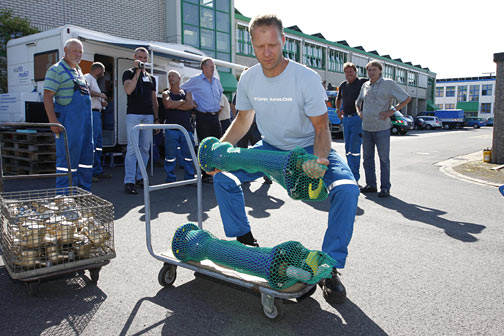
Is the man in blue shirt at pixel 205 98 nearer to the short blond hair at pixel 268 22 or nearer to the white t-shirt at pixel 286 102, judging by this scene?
the white t-shirt at pixel 286 102

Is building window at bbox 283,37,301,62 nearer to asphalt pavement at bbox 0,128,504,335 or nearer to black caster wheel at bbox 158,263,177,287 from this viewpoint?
asphalt pavement at bbox 0,128,504,335

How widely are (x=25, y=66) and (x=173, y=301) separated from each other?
899 cm

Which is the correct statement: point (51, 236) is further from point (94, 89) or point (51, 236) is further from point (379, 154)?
point (94, 89)

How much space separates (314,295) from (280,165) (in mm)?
1095

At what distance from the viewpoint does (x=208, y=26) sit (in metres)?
23.4

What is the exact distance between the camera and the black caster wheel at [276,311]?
2492mm

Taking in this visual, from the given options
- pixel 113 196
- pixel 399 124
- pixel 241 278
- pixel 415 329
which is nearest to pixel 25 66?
pixel 113 196

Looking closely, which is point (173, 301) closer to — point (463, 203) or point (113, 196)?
point (113, 196)

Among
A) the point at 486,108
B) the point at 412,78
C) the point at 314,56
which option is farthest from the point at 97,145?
the point at 486,108

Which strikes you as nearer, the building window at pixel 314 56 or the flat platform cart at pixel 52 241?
the flat platform cart at pixel 52 241

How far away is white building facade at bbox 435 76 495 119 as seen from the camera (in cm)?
9201

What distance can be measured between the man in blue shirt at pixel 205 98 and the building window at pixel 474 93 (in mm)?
102303

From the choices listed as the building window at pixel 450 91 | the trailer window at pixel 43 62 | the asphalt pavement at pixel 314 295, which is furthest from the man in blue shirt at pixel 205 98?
the building window at pixel 450 91

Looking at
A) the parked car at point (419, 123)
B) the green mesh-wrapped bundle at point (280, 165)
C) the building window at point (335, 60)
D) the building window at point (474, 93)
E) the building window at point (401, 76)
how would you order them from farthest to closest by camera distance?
the building window at point (474, 93) → the building window at point (401, 76) → the building window at point (335, 60) → the parked car at point (419, 123) → the green mesh-wrapped bundle at point (280, 165)
